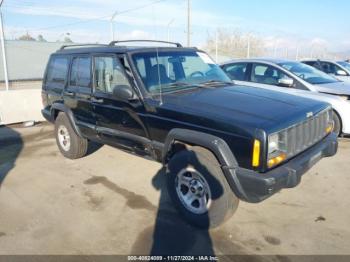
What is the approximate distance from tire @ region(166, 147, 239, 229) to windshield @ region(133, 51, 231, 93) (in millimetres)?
1002

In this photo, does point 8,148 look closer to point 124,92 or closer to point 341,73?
point 124,92

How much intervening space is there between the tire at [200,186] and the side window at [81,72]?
2124 millimetres

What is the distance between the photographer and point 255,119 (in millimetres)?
Answer: 3168

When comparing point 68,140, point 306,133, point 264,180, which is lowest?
point 68,140

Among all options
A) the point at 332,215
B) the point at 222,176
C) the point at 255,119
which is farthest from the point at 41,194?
the point at 332,215

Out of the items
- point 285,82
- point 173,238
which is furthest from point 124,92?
point 285,82

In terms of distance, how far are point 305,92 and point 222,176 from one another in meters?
3.97

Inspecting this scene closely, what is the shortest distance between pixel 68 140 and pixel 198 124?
11.0ft

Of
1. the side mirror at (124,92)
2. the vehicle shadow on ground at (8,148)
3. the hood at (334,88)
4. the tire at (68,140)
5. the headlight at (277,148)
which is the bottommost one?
the vehicle shadow on ground at (8,148)

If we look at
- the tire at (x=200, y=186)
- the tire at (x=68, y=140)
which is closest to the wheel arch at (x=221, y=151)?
the tire at (x=200, y=186)

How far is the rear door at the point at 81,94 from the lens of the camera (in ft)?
16.2

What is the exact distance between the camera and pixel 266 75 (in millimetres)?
7188

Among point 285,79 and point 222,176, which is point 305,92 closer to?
point 285,79

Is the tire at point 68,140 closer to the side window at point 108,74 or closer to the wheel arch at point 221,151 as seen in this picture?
the side window at point 108,74
